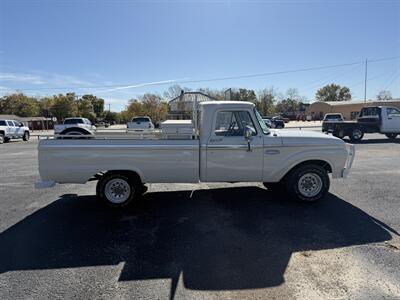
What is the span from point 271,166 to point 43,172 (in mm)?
4446

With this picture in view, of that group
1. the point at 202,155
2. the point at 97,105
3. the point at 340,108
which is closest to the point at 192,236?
the point at 202,155

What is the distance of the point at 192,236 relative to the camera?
480cm

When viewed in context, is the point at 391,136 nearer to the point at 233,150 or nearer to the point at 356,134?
the point at 356,134

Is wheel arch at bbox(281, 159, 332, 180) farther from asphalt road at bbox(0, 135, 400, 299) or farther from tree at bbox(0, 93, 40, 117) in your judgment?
tree at bbox(0, 93, 40, 117)

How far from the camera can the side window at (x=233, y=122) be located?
6137 mm

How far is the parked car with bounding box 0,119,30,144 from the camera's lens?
2588 centimetres

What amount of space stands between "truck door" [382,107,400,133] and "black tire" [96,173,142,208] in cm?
1968

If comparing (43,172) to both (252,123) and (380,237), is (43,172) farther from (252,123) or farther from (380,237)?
(380,237)

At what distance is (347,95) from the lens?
116375mm

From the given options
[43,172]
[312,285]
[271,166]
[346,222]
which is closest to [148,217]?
[43,172]

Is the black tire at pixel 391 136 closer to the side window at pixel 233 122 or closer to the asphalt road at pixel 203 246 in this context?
the asphalt road at pixel 203 246

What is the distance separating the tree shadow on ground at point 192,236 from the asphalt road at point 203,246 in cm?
2

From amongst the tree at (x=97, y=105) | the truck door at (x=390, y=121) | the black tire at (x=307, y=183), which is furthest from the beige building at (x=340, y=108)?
the black tire at (x=307, y=183)

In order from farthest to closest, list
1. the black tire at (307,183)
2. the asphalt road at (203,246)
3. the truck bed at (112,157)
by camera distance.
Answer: the black tire at (307,183), the truck bed at (112,157), the asphalt road at (203,246)
